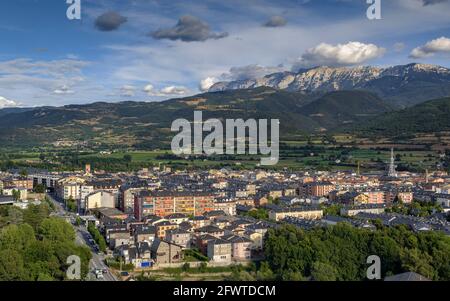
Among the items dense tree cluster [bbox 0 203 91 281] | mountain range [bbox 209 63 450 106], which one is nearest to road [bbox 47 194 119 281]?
dense tree cluster [bbox 0 203 91 281]

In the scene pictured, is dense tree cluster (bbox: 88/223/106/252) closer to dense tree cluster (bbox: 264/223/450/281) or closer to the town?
the town

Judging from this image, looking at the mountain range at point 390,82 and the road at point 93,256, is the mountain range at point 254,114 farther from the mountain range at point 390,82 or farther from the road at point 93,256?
the road at point 93,256

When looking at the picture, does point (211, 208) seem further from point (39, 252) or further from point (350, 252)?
point (39, 252)

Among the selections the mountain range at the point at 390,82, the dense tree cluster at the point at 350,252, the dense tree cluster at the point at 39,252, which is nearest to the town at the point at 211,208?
the dense tree cluster at the point at 39,252

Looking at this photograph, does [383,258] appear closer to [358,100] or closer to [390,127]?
[390,127]

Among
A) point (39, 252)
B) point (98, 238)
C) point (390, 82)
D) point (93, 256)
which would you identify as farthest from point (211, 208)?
point (390, 82)
